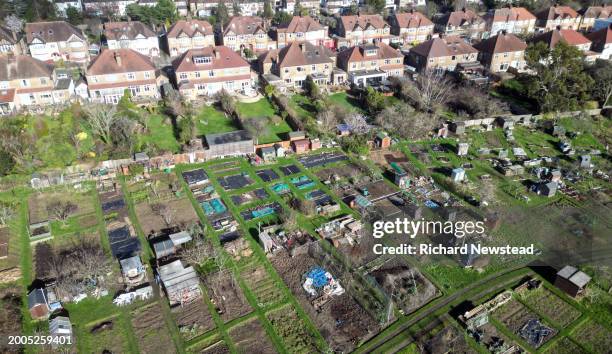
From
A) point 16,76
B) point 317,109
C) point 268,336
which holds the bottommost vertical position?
point 268,336

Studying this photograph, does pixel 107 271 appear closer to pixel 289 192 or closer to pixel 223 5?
pixel 289 192

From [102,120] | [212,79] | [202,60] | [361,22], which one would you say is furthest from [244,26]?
[102,120]

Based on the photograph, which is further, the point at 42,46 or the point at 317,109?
the point at 42,46

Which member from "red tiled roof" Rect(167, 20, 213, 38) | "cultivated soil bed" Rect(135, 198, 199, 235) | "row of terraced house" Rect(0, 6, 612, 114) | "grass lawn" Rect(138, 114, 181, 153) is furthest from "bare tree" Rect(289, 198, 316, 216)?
"red tiled roof" Rect(167, 20, 213, 38)

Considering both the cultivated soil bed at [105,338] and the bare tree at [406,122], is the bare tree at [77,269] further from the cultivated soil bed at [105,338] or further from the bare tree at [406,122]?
the bare tree at [406,122]

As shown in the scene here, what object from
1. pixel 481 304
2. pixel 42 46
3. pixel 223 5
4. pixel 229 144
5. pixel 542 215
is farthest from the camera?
pixel 223 5

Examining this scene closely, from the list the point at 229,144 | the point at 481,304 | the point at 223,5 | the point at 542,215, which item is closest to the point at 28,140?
the point at 229,144

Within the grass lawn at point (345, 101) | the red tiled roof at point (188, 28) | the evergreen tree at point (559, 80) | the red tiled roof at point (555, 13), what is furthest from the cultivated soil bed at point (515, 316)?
A: the red tiled roof at point (555, 13)

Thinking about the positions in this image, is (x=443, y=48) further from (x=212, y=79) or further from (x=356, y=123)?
(x=212, y=79)

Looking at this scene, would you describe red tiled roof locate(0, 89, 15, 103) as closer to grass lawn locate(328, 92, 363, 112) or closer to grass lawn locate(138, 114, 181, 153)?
grass lawn locate(138, 114, 181, 153)
